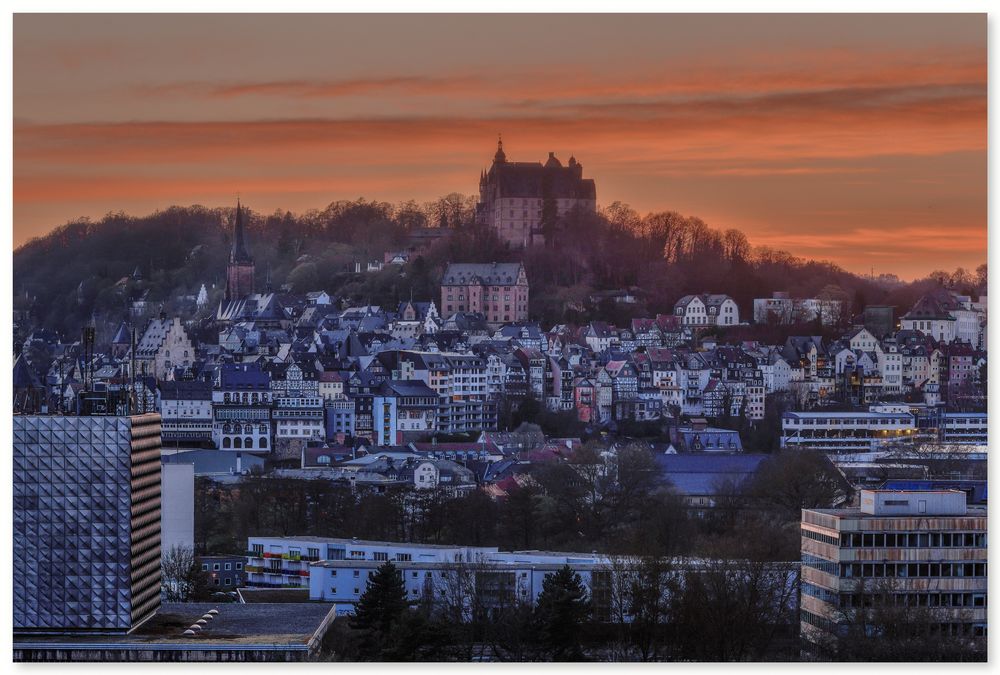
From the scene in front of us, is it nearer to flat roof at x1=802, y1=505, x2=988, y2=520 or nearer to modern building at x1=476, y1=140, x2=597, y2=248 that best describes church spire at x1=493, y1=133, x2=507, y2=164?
modern building at x1=476, y1=140, x2=597, y2=248

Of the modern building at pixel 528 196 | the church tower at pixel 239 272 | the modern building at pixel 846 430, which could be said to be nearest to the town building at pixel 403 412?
the modern building at pixel 528 196

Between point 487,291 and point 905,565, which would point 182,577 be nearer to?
point 905,565

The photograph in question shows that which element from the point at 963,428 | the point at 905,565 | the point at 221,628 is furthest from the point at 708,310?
the point at 221,628

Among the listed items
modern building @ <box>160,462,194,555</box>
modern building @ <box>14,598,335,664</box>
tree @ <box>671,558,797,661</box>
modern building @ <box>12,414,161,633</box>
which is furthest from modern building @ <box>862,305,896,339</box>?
modern building @ <box>12,414,161,633</box>

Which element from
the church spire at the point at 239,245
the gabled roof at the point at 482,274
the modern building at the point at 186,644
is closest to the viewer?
the modern building at the point at 186,644

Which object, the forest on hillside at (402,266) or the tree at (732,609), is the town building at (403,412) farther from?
the tree at (732,609)

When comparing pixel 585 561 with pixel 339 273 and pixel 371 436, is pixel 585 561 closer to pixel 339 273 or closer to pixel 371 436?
pixel 371 436
